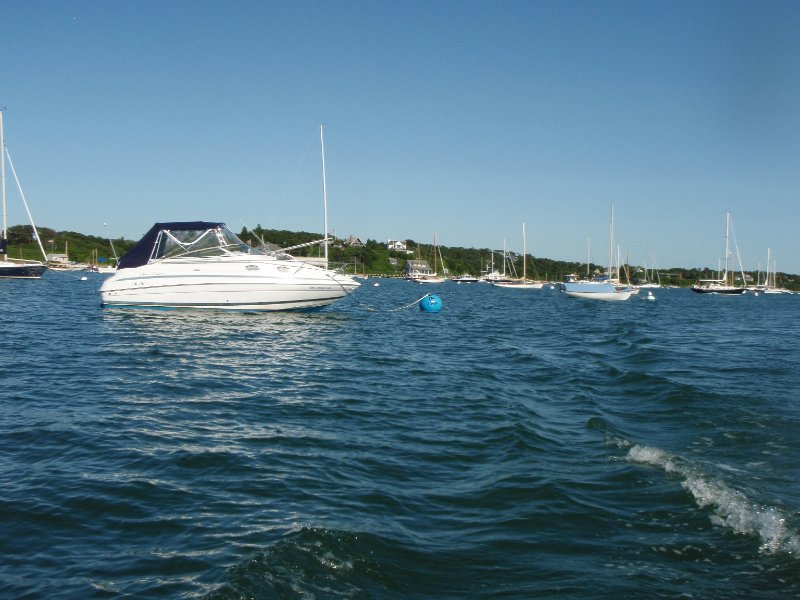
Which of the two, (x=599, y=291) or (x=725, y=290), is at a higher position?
(x=599, y=291)

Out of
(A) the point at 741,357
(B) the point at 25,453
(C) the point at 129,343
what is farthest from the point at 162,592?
(A) the point at 741,357

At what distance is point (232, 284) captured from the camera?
87.6 ft

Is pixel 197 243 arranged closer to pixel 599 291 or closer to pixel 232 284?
pixel 232 284

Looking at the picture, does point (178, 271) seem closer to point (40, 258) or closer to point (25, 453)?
point (25, 453)

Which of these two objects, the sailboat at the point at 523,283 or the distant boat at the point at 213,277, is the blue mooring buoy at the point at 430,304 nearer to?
the distant boat at the point at 213,277

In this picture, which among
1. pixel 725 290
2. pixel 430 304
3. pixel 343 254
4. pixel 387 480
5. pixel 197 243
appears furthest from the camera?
pixel 343 254

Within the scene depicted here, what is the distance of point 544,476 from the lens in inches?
297

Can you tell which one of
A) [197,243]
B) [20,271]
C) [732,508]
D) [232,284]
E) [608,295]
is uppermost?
[197,243]

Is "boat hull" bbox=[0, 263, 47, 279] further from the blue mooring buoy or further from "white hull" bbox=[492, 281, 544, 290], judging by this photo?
"white hull" bbox=[492, 281, 544, 290]

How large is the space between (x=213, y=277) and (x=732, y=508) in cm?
2367

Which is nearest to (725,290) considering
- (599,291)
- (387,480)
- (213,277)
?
(599,291)

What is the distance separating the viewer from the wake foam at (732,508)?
5773 millimetres

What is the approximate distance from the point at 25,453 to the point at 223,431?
2536mm

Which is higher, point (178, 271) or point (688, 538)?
point (178, 271)
